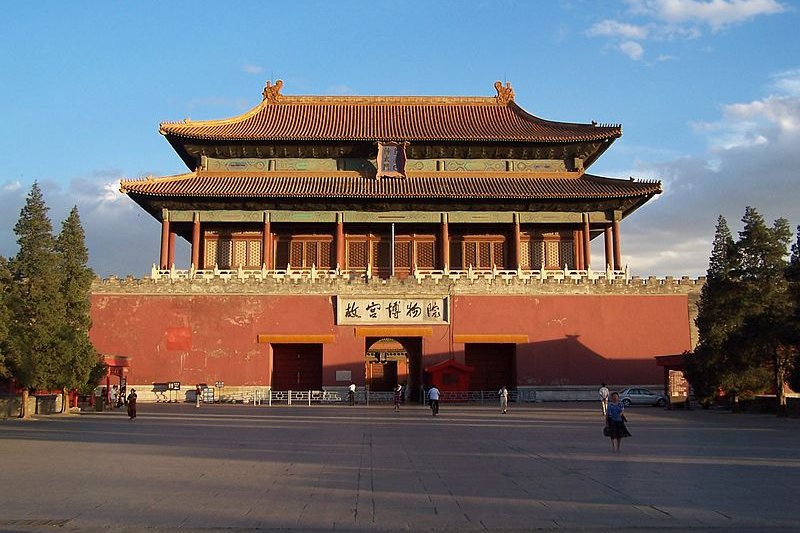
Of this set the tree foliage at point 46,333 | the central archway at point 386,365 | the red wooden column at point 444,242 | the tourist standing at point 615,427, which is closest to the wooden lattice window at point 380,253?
the red wooden column at point 444,242

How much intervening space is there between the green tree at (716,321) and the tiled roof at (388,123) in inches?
486

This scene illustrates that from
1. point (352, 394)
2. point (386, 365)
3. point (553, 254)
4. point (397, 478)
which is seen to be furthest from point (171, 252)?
point (397, 478)

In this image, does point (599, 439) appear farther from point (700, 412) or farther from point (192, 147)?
point (192, 147)

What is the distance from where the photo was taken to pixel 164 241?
35.4 metres

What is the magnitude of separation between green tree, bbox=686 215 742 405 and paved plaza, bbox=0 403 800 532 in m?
5.83

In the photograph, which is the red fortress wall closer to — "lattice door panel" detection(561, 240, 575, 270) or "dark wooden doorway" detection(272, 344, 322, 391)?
"dark wooden doorway" detection(272, 344, 322, 391)

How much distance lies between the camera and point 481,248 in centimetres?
3772

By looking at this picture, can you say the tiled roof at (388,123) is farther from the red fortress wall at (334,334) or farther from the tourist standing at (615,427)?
the tourist standing at (615,427)

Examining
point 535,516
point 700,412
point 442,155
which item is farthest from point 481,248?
point 535,516

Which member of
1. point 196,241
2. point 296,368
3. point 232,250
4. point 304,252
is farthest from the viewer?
point 304,252

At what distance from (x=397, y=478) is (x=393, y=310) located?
74.0ft

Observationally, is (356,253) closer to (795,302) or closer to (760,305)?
(760,305)

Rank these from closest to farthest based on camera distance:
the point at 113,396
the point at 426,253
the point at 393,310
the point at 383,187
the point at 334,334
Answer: the point at 113,396 < the point at 334,334 < the point at 393,310 < the point at 383,187 < the point at 426,253

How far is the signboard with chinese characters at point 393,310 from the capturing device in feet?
107
